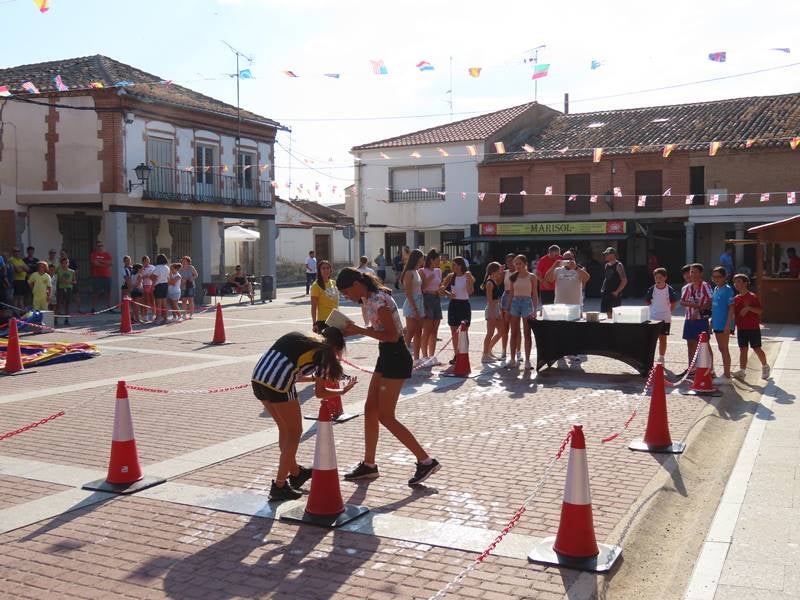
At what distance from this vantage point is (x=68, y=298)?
2117 cm

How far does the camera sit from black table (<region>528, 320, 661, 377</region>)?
1112cm

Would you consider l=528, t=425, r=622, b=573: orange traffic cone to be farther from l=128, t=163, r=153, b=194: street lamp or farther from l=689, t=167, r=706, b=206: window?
l=689, t=167, r=706, b=206: window

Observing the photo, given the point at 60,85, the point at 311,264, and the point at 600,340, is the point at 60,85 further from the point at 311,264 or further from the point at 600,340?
the point at 600,340

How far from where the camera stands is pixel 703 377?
10.0 meters

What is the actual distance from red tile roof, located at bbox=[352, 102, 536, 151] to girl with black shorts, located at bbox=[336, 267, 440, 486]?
31.7 meters

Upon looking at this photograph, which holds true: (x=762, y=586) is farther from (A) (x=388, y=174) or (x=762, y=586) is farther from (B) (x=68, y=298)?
(A) (x=388, y=174)

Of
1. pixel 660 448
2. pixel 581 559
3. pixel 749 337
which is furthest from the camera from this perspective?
pixel 749 337

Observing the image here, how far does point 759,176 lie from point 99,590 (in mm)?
30913

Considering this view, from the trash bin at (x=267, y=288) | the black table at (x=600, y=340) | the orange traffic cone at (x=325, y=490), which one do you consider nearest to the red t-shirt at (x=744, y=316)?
the black table at (x=600, y=340)

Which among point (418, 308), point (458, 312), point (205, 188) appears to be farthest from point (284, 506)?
point (205, 188)

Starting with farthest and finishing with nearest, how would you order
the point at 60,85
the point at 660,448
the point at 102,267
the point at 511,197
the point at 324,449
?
the point at 511,197
the point at 102,267
the point at 60,85
the point at 660,448
the point at 324,449

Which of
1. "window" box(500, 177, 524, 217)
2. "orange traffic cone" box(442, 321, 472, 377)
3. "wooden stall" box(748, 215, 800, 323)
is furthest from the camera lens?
"window" box(500, 177, 524, 217)

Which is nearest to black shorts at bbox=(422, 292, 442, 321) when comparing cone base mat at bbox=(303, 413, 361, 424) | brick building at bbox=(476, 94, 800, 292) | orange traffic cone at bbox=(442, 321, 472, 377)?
orange traffic cone at bbox=(442, 321, 472, 377)

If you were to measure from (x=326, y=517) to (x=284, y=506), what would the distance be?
19.3 inches
